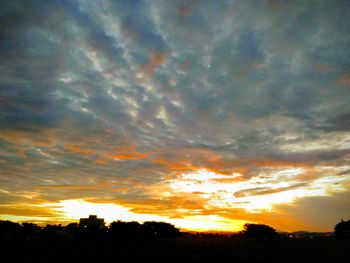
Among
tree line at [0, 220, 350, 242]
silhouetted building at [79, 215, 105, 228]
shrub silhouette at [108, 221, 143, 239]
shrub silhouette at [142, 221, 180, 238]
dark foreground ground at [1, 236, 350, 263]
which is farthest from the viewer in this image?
silhouetted building at [79, 215, 105, 228]

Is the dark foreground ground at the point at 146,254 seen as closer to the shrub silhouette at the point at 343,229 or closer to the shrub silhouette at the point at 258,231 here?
the shrub silhouette at the point at 258,231

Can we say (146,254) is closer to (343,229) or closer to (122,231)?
(122,231)

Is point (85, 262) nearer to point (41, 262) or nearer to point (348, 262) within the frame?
point (41, 262)

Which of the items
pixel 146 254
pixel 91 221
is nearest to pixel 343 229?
pixel 146 254

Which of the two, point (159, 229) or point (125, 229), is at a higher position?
point (159, 229)

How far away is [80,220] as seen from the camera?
146m

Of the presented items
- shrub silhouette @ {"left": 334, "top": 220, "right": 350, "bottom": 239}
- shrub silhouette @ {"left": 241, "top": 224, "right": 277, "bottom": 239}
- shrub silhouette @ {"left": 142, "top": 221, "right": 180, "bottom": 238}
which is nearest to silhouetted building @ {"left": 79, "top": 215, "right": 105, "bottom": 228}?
shrub silhouette @ {"left": 142, "top": 221, "right": 180, "bottom": 238}

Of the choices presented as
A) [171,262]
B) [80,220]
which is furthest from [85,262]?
[80,220]

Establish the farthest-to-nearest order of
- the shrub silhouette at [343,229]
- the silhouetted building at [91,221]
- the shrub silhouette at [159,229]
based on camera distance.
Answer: the silhouetted building at [91,221], the shrub silhouette at [159,229], the shrub silhouette at [343,229]

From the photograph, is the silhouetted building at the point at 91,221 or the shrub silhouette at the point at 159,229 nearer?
the shrub silhouette at the point at 159,229

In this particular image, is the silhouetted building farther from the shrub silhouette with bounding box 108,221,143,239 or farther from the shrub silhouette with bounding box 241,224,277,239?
the shrub silhouette with bounding box 241,224,277,239

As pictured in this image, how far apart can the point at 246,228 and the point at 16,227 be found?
295 feet

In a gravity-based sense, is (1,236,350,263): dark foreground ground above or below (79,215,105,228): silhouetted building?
below

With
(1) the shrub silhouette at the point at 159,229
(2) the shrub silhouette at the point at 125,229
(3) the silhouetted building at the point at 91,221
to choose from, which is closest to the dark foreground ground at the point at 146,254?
(2) the shrub silhouette at the point at 125,229
